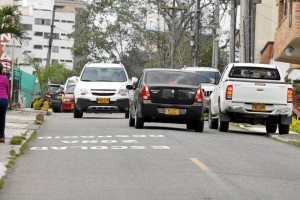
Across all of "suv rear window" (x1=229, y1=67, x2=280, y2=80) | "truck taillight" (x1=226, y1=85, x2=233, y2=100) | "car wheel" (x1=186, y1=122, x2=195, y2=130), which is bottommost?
"car wheel" (x1=186, y1=122, x2=195, y2=130)

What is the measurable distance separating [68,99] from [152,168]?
34129 mm

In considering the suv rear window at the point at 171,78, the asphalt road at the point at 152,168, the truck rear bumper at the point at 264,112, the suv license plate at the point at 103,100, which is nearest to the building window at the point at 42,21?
the suv license plate at the point at 103,100

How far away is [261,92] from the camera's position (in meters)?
27.5

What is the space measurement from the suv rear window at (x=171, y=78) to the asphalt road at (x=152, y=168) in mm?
3803

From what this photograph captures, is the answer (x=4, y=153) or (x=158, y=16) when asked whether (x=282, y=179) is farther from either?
(x=158, y=16)

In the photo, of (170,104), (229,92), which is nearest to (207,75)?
(229,92)

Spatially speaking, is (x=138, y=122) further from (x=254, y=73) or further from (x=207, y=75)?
(x=207, y=75)

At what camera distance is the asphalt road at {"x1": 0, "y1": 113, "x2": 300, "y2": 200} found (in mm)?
12711

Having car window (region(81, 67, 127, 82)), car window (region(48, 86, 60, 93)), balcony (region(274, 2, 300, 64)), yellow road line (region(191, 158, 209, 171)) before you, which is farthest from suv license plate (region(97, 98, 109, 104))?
car window (region(48, 86, 60, 93))

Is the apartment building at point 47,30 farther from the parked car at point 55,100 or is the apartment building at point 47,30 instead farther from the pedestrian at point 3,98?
the pedestrian at point 3,98

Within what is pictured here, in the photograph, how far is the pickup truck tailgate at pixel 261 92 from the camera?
27.4 metres

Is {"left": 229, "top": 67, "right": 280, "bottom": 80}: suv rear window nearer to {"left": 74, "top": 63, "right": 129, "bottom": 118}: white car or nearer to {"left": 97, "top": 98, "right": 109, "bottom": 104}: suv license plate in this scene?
{"left": 74, "top": 63, "right": 129, "bottom": 118}: white car

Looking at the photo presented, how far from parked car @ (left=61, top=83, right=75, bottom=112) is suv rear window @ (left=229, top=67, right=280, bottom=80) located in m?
20.7

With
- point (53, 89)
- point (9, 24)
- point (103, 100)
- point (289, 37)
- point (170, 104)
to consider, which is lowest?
point (170, 104)
